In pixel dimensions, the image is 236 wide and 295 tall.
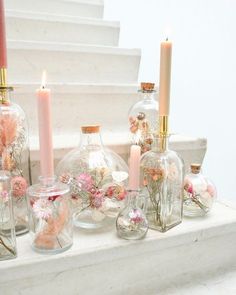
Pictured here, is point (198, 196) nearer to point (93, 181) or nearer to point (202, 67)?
point (93, 181)

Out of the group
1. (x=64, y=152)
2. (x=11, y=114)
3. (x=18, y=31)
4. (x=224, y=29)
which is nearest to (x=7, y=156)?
(x=11, y=114)

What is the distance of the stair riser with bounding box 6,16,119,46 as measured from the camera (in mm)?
1247

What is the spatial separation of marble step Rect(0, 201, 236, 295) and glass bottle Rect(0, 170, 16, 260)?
0.07 ft

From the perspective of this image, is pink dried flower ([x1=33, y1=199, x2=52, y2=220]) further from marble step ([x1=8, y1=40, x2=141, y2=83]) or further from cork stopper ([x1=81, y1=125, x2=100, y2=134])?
marble step ([x1=8, y1=40, x2=141, y2=83])

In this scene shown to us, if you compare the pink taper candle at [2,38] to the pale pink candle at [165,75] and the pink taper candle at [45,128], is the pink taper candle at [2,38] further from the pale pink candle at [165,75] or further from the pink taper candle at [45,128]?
the pale pink candle at [165,75]

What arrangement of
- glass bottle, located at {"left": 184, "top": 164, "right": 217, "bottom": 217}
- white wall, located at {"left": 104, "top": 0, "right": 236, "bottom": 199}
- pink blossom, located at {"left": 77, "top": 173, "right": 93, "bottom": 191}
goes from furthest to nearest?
white wall, located at {"left": 104, "top": 0, "right": 236, "bottom": 199}, glass bottle, located at {"left": 184, "top": 164, "right": 217, "bottom": 217}, pink blossom, located at {"left": 77, "top": 173, "right": 93, "bottom": 191}

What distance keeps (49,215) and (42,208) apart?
19 mm

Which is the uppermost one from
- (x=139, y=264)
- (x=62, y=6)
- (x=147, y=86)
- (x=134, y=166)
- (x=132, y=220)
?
(x=62, y=6)

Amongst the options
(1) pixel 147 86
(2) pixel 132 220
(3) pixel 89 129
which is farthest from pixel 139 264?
(1) pixel 147 86

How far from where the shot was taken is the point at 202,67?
168 cm

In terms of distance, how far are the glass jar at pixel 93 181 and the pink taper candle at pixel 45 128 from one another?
0.33 feet

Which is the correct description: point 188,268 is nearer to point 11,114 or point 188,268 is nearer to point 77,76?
point 11,114

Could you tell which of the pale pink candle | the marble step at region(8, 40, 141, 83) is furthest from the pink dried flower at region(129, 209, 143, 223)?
the marble step at region(8, 40, 141, 83)

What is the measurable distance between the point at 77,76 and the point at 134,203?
24.9 inches
